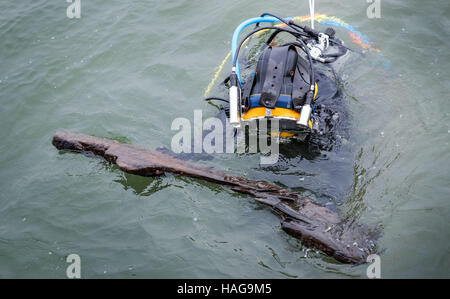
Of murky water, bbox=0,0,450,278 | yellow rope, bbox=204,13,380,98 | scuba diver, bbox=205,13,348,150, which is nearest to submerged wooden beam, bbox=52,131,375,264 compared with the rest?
murky water, bbox=0,0,450,278

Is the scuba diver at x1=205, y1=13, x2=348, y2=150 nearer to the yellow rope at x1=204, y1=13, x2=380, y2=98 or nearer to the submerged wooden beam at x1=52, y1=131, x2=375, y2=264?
the submerged wooden beam at x1=52, y1=131, x2=375, y2=264

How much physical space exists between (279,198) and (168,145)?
1.83 meters

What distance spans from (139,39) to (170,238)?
4.31 m

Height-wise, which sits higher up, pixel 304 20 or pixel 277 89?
pixel 304 20

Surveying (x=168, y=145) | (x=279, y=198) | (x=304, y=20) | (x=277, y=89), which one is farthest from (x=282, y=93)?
(x=304, y=20)

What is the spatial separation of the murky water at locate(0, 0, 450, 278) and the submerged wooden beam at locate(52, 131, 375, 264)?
0.17m

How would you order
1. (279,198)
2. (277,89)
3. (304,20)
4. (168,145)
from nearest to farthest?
(279,198) < (277,89) < (168,145) < (304,20)

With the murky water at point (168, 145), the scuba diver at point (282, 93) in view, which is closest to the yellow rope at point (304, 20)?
the murky water at point (168, 145)

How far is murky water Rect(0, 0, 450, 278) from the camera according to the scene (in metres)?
3.96

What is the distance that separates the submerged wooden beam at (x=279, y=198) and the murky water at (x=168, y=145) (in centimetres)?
17

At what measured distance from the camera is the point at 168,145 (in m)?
5.29

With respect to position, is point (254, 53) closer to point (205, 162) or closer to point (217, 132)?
point (217, 132)

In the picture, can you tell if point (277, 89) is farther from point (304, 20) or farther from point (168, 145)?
point (304, 20)

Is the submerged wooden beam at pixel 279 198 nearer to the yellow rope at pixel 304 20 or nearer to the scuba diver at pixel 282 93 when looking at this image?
the scuba diver at pixel 282 93
